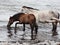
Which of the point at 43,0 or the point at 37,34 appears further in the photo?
the point at 43,0

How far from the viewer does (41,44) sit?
436 inches

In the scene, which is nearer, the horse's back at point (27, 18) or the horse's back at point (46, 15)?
the horse's back at point (27, 18)

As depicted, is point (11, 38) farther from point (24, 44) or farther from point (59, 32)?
point (59, 32)

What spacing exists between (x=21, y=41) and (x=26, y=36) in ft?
4.23

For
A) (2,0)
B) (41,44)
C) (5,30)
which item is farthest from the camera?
(2,0)

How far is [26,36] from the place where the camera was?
1313 centimetres

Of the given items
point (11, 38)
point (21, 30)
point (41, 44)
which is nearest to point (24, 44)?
point (41, 44)

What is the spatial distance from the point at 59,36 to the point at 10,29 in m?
2.66

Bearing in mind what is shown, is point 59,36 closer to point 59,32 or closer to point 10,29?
point 59,32

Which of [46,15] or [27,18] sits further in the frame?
[46,15]

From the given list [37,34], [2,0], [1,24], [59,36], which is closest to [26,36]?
[37,34]

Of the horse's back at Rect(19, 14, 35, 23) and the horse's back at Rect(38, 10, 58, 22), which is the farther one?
the horse's back at Rect(38, 10, 58, 22)

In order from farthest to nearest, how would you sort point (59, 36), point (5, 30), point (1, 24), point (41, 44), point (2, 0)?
1. point (2, 0)
2. point (1, 24)
3. point (5, 30)
4. point (59, 36)
5. point (41, 44)

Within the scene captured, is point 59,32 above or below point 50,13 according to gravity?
below
